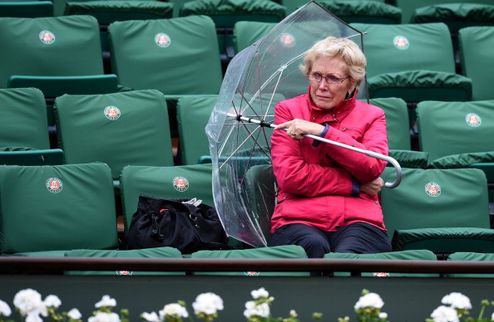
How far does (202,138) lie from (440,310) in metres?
1.90

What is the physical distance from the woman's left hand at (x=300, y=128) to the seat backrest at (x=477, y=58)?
145 centimetres

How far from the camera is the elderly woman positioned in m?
3.09

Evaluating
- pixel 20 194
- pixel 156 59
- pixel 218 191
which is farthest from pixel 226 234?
pixel 156 59

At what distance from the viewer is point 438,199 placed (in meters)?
3.54

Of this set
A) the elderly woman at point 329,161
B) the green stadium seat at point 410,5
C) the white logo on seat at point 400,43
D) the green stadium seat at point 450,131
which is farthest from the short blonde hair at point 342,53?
the green stadium seat at point 410,5

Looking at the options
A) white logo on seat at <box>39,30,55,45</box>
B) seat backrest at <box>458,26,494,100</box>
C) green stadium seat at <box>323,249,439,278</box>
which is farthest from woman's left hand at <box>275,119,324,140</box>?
seat backrest at <box>458,26,494,100</box>

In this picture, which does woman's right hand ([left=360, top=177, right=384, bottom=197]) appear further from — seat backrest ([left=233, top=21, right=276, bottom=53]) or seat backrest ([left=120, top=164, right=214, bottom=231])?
seat backrest ([left=233, top=21, right=276, bottom=53])

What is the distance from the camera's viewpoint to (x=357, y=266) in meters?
2.46

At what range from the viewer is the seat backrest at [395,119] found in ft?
12.6

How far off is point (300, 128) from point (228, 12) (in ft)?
5.25

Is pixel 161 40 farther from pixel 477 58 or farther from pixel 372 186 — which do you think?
pixel 372 186

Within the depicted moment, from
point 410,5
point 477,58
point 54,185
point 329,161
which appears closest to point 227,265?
point 329,161

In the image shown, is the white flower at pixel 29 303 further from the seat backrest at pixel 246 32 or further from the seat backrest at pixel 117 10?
the seat backrest at pixel 117 10

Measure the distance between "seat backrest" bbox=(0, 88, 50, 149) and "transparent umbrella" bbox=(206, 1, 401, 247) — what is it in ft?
2.56
